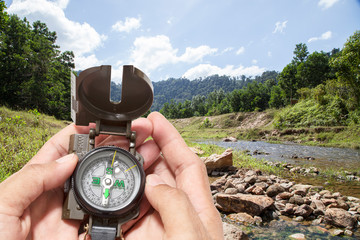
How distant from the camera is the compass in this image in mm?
1281

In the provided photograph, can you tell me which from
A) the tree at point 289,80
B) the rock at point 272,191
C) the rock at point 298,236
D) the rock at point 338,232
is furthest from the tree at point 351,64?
the tree at point 289,80

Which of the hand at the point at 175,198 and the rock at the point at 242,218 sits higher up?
the hand at the point at 175,198

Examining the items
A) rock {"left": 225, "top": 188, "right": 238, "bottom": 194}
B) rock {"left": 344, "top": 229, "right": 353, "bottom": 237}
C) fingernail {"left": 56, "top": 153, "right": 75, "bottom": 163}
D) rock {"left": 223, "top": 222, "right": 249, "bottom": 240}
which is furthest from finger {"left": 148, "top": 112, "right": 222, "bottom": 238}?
rock {"left": 225, "top": 188, "right": 238, "bottom": 194}

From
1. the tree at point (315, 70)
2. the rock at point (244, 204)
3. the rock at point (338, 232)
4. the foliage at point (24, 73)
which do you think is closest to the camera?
the rock at point (338, 232)

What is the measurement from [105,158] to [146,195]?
1.18 feet

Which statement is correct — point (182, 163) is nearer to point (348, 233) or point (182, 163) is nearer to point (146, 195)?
point (146, 195)

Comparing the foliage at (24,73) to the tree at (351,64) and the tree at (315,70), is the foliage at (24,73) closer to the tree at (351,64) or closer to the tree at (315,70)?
the tree at (351,64)

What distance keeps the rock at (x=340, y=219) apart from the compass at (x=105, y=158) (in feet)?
13.1

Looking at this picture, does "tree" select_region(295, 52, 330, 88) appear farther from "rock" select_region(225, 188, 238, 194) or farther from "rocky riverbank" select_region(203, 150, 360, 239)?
"rock" select_region(225, 188, 238, 194)

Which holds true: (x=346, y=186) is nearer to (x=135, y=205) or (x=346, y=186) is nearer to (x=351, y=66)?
(x=135, y=205)

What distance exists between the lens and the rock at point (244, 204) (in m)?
4.08

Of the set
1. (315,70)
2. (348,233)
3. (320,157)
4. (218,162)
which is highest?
(315,70)

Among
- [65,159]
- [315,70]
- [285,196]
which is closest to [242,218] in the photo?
[285,196]

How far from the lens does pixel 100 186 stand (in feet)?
4.54
